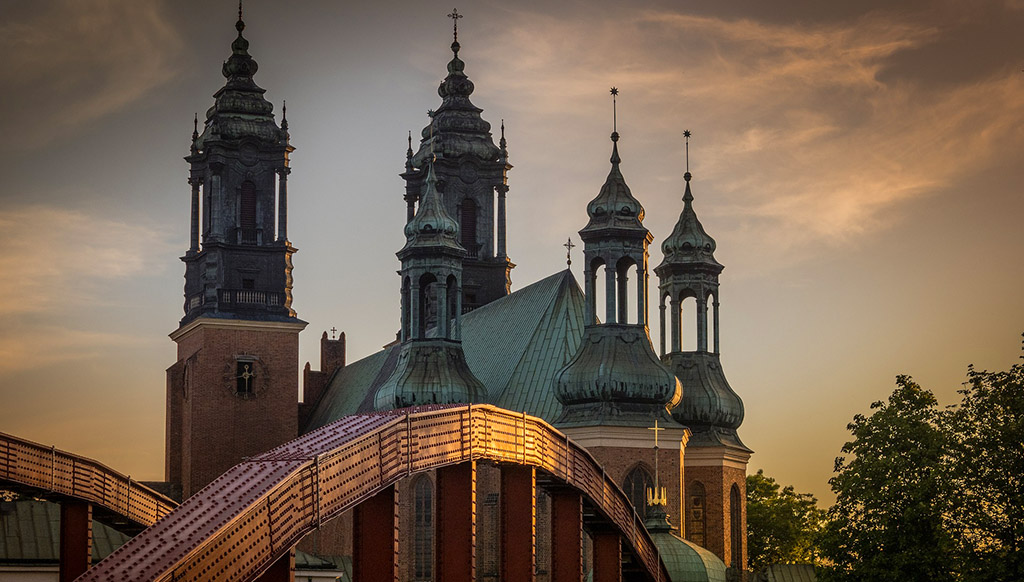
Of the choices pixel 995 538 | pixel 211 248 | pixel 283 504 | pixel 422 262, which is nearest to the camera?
pixel 283 504

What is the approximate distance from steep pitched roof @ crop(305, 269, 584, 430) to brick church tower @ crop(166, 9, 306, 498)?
25.0 feet

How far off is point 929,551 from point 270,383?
3419 centimetres

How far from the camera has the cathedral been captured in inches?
2083

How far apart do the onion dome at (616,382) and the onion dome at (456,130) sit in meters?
19.0

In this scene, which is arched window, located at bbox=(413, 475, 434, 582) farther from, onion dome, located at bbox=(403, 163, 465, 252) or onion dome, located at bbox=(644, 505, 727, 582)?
onion dome, located at bbox=(644, 505, 727, 582)

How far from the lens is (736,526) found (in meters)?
58.1

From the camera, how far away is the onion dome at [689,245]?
60344 mm

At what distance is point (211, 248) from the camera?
228ft

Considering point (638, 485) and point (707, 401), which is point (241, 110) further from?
point (638, 485)

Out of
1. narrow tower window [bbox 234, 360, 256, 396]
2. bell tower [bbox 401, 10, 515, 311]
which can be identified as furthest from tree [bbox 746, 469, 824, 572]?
narrow tower window [bbox 234, 360, 256, 396]

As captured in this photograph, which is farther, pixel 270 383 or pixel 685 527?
pixel 270 383

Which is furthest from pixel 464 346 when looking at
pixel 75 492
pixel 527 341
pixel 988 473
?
pixel 75 492

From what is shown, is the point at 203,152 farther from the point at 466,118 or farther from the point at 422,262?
the point at 422,262

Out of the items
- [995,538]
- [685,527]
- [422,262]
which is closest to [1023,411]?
[995,538]
